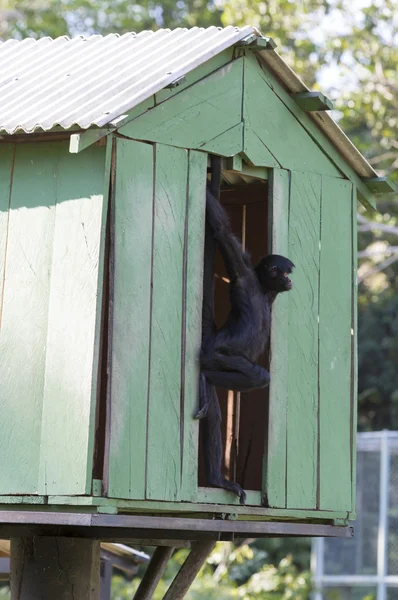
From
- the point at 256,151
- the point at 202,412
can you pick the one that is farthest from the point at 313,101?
the point at 202,412

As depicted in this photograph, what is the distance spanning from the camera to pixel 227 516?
7016 millimetres

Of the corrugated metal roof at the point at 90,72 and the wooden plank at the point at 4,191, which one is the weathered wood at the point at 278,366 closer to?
the corrugated metal roof at the point at 90,72

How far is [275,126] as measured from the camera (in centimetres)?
761

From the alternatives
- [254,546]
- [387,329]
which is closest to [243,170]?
[254,546]

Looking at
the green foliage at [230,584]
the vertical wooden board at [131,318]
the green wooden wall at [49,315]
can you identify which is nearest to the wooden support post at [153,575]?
the vertical wooden board at [131,318]

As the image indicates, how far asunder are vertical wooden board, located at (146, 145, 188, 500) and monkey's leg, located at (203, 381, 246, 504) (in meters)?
0.36

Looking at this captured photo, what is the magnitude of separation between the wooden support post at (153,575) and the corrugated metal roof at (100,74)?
3.06 m

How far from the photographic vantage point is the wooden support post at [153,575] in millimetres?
8445

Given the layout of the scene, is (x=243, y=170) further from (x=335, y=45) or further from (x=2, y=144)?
(x=335, y=45)

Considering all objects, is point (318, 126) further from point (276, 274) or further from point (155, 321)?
point (155, 321)

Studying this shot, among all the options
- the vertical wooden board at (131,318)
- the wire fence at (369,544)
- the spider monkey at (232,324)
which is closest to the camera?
the vertical wooden board at (131,318)

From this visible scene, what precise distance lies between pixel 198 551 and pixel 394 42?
397 inches

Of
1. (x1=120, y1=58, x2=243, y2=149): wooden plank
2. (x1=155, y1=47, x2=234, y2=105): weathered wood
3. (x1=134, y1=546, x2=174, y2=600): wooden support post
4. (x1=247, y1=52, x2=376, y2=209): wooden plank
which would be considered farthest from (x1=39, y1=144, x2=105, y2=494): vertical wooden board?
(x1=134, y1=546, x2=174, y2=600): wooden support post

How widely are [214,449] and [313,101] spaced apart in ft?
7.55
